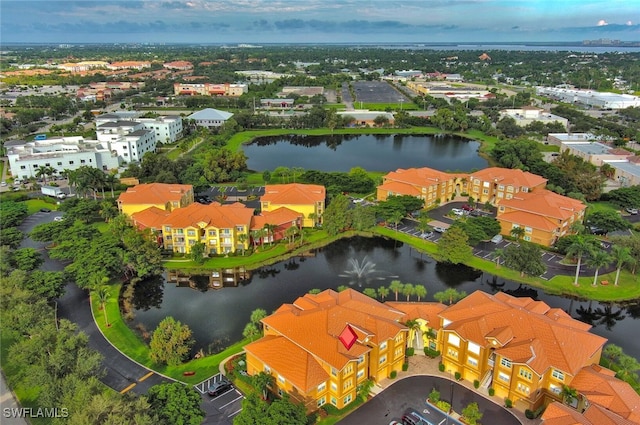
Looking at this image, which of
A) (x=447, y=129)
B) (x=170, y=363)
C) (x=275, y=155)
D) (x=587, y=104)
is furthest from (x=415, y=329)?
(x=587, y=104)

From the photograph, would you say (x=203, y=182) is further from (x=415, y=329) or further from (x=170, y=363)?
(x=415, y=329)

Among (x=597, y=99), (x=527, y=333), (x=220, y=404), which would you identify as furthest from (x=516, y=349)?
(x=597, y=99)

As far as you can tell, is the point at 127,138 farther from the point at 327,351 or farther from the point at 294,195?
the point at 327,351

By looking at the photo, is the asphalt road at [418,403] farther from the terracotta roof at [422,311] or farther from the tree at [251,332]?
the tree at [251,332]

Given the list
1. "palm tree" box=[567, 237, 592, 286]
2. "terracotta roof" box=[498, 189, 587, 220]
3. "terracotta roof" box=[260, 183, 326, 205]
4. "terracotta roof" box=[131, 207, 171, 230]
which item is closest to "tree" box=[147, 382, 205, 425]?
"terracotta roof" box=[131, 207, 171, 230]

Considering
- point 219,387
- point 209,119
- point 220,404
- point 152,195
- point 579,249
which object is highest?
point 209,119
